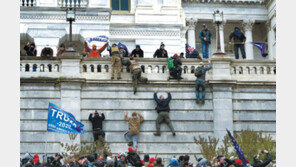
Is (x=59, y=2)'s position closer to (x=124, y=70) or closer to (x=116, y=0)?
(x=116, y=0)

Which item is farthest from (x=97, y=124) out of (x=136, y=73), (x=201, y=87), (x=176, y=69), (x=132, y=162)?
(x=132, y=162)

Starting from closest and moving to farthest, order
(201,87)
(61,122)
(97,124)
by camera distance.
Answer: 1. (61,122)
2. (97,124)
3. (201,87)

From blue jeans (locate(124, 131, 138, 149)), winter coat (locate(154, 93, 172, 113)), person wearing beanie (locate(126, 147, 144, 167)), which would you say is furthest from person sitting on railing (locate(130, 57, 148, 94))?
person wearing beanie (locate(126, 147, 144, 167))

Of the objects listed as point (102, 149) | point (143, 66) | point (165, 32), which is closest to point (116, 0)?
point (165, 32)

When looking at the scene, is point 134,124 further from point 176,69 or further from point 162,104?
point 176,69

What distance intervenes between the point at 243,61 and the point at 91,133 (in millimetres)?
7853

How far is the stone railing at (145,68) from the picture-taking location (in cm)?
3678

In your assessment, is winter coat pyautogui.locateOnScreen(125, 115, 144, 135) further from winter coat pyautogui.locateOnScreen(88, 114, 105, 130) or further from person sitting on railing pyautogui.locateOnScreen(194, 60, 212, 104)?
person sitting on railing pyautogui.locateOnScreen(194, 60, 212, 104)

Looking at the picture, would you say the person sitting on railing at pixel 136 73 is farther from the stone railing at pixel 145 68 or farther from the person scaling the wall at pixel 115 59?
the person scaling the wall at pixel 115 59

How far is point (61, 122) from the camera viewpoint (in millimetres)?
32531

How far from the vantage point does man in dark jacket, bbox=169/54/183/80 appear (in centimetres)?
3694

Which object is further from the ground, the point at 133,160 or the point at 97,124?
the point at 97,124

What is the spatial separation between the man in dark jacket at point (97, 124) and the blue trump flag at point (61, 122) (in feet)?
8.76

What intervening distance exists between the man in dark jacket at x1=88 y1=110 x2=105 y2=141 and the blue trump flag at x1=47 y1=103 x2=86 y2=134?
267 centimetres
